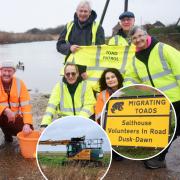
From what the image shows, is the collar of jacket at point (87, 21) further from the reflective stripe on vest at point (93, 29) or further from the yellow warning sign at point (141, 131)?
the yellow warning sign at point (141, 131)

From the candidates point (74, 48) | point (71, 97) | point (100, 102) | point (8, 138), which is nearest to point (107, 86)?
point (100, 102)

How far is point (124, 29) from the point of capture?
6.73 metres

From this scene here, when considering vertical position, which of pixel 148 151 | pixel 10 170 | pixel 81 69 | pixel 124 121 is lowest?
pixel 10 170

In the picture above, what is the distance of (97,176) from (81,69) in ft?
7.93

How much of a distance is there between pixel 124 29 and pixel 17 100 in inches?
76.5

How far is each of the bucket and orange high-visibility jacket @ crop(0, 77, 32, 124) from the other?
→ 0.28 metres

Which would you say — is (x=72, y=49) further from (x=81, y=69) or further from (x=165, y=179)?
(x=165, y=179)

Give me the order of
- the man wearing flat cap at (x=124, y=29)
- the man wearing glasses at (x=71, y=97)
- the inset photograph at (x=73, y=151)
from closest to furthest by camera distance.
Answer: the inset photograph at (x=73, y=151)
the man wearing glasses at (x=71, y=97)
the man wearing flat cap at (x=124, y=29)

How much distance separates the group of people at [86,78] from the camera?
18.9 ft

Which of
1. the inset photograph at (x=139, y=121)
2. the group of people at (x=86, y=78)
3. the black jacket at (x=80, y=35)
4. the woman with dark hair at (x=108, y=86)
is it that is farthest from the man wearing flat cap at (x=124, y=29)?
the inset photograph at (x=139, y=121)

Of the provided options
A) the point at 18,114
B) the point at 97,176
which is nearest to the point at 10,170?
the point at 18,114

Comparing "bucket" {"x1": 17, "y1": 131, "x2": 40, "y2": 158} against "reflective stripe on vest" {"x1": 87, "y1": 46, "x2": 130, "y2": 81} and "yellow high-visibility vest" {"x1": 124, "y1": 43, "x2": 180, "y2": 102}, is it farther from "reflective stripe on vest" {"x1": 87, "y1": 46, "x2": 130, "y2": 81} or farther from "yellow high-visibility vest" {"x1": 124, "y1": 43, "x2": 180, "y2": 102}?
"yellow high-visibility vest" {"x1": 124, "y1": 43, "x2": 180, "y2": 102}

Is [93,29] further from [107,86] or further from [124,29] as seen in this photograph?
[107,86]

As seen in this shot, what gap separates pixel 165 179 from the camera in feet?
18.0
